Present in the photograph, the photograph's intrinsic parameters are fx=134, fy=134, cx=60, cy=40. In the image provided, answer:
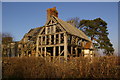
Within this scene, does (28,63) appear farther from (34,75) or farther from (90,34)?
(90,34)

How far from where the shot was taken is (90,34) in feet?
116

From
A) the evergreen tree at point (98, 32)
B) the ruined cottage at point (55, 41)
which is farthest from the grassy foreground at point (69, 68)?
the evergreen tree at point (98, 32)

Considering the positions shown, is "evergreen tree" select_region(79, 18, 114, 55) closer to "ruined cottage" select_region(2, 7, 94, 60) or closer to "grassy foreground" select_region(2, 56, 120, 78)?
"ruined cottage" select_region(2, 7, 94, 60)

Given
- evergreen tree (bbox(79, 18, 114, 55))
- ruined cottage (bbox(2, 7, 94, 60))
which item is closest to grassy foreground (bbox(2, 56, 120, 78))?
ruined cottage (bbox(2, 7, 94, 60))

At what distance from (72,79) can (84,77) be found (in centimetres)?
59

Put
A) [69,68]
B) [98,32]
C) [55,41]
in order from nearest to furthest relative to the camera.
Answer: [69,68], [55,41], [98,32]

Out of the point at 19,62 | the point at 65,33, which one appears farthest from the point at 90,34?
the point at 19,62

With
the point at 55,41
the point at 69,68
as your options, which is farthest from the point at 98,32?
the point at 69,68

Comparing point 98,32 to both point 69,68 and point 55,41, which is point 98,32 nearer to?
point 55,41

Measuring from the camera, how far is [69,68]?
6.62m

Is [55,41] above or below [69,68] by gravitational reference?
above

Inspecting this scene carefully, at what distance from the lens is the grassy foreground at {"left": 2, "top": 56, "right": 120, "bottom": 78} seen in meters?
6.05

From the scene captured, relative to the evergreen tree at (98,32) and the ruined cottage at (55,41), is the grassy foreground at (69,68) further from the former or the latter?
the evergreen tree at (98,32)

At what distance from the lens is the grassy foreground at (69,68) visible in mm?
6049
